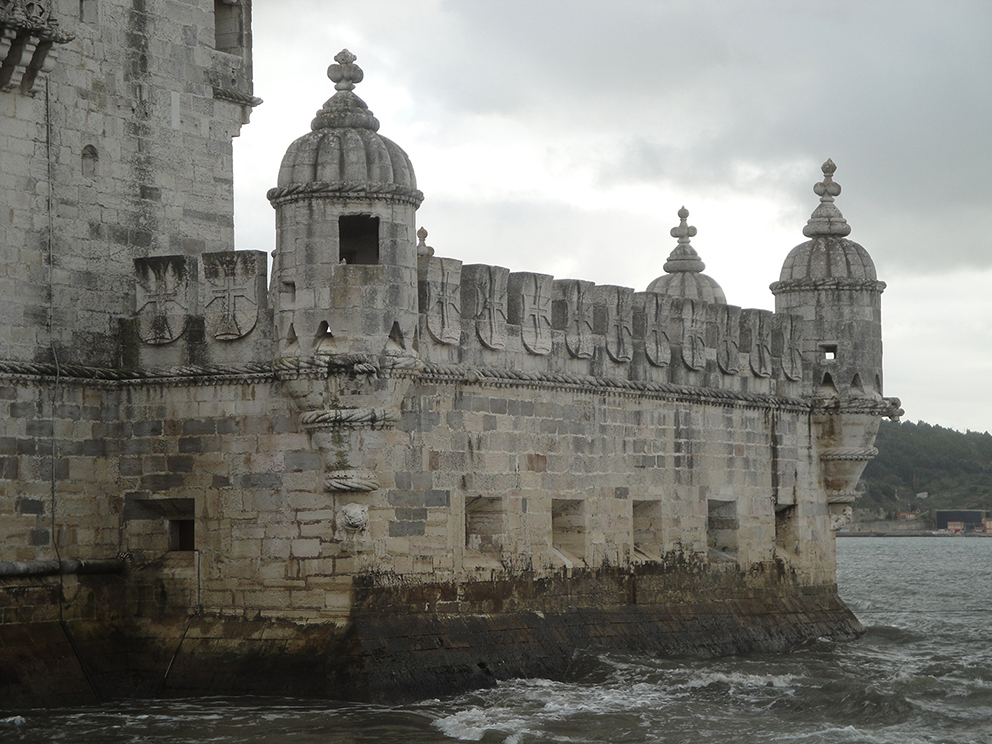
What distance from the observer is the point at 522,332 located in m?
21.0

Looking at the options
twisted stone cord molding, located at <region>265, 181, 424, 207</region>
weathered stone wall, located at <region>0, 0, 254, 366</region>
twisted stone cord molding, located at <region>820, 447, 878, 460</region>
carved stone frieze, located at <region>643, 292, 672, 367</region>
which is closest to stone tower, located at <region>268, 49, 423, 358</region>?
twisted stone cord molding, located at <region>265, 181, 424, 207</region>

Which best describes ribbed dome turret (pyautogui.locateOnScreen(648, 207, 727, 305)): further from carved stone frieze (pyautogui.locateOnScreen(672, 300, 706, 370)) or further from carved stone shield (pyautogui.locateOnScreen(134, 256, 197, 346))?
carved stone shield (pyautogui.locateOnScreen(134, 256, 197, 346))

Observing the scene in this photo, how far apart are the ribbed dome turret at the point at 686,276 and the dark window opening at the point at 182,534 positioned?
413 inches

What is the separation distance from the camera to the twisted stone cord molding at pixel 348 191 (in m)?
18.7

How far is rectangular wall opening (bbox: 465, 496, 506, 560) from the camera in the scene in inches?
807

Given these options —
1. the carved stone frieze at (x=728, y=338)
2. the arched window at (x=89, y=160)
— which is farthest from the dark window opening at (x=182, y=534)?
the carved stone frieze at (x=728, y=338)

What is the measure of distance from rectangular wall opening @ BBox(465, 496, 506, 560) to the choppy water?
1.62 metres

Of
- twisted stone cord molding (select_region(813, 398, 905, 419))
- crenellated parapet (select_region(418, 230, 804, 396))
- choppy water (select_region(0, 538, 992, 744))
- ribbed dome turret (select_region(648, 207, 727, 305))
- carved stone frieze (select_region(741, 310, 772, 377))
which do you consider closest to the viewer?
choppy water (select_region(0, 538, 992, 744))

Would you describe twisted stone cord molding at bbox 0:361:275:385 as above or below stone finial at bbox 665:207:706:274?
below

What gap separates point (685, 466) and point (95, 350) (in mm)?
7862

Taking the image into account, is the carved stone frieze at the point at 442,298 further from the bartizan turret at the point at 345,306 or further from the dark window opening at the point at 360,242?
the bartizan turret at the point at 345,306

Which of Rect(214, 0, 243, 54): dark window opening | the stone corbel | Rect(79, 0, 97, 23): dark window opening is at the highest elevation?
Rect(214, 0, 243, 54): dark window opening

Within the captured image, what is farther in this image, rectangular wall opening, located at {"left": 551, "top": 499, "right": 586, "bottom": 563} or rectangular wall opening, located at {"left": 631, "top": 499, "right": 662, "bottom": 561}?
rectangular wall opening, located at {"left": 631, "top": 499, "right": 662, "bottom": 561}

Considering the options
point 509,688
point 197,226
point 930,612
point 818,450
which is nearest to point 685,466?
point 818,450
